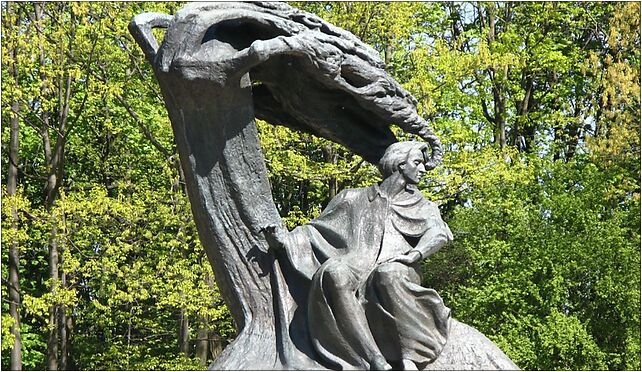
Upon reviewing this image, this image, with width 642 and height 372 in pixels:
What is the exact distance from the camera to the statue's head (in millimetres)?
7875

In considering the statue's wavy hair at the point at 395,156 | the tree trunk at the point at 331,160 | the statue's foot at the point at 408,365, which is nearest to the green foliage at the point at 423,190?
the tree trunk at the point at 331,160

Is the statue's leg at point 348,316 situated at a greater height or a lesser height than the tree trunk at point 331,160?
lesser

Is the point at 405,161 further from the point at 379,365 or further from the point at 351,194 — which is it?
the point at 379,365

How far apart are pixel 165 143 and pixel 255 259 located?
11.6 m

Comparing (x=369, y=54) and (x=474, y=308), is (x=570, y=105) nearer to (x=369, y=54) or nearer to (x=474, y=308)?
(x=474, y=308)

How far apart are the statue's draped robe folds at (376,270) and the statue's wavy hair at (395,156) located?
0.56 ft

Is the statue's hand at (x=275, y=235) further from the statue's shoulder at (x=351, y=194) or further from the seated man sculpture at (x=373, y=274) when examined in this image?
the statue's shoulder at (x=351, y=194)

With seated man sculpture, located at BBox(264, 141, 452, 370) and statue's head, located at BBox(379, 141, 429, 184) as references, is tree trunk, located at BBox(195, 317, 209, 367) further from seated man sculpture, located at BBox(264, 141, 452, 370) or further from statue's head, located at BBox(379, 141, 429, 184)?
seated man sculpture, located at BBox(264, 141, 452, 370)

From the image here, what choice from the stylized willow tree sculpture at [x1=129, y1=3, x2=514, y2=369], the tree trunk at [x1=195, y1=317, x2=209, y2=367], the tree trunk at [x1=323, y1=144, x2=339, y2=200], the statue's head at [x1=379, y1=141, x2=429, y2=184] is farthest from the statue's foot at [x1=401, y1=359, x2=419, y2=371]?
the tree trunk at [x1=195, y1=317, x2=209, y2=367]

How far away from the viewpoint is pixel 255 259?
7684 mm

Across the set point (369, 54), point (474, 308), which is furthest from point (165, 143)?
point (369, 54)

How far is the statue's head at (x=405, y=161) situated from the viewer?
788cm

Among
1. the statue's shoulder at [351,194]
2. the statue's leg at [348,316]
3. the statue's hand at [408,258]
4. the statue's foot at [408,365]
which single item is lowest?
the statue's foot at [408,365]

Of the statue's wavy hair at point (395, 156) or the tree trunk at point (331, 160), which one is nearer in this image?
the statue's wavy hair at point (395, 156)
